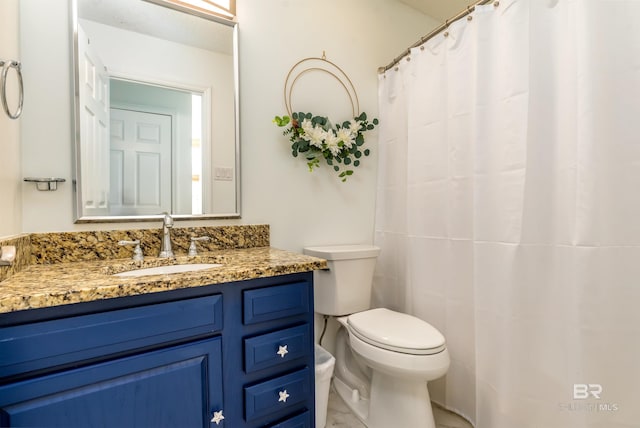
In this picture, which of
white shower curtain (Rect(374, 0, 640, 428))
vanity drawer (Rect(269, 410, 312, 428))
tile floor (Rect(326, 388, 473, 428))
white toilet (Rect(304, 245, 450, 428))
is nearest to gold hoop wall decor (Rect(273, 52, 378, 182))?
white shower curtain (Rect(374, 0, 640, 428))

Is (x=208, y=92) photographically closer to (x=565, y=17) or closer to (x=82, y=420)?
(x=82, y=420)

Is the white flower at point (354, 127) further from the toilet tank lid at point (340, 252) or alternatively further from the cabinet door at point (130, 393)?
the cabinet door at point (130, 393)

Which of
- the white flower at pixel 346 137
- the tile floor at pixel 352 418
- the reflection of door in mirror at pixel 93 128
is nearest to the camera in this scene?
the reflection of door in mirror at pixel 93 128

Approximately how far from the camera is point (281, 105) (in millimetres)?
1687

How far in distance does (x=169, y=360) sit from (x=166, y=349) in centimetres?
3

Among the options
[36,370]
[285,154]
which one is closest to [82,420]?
[36,370]

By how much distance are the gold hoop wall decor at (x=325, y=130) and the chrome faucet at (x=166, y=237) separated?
719mm

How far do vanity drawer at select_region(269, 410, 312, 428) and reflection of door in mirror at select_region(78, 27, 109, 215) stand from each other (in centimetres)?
109

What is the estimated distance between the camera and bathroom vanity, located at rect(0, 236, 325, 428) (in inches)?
29.4

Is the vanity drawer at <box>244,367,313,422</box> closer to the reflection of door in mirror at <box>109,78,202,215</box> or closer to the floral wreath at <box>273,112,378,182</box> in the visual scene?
the reflection of door in mirror at <box>109,78,202,215</box>

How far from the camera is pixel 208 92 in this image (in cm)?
149

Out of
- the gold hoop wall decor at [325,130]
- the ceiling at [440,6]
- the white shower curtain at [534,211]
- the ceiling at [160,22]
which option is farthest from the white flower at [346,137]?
the ceiling at [440,6]

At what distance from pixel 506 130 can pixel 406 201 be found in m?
0.66

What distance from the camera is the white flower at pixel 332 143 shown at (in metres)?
1.70
